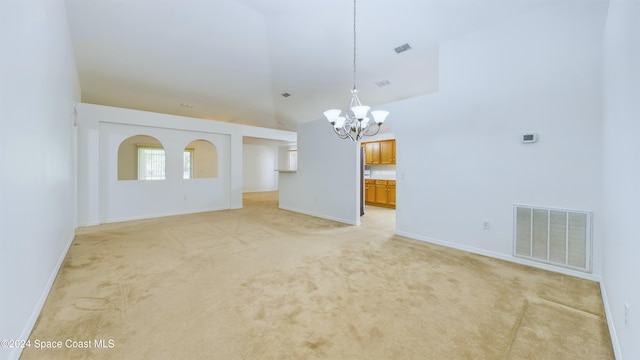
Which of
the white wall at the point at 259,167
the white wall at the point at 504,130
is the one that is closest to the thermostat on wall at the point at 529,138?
the white wall at the point at 504,130

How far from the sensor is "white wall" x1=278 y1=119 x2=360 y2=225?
536cm

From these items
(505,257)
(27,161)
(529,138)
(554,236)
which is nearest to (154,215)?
(27,161)

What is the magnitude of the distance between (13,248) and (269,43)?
4.01 m

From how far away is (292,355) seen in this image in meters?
1.59

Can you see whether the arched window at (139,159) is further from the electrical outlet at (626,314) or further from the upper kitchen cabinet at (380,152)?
the electrical outlet at (626,314)

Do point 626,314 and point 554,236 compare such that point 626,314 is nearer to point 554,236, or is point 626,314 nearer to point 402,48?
point 554,236

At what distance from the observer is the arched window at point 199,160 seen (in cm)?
984

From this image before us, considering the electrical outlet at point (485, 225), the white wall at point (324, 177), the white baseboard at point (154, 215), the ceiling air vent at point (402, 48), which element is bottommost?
the white baseboard at point (154, 215)

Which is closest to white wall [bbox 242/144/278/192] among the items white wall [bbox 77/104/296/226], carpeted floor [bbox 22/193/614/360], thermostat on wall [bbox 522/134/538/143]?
white wall [bbox 77/104/296/226]

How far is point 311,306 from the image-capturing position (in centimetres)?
216

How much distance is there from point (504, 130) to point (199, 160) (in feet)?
32.5

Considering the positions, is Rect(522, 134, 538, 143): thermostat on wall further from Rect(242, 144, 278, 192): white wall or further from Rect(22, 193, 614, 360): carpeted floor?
Rect(242, 144, 278, 192): white wall

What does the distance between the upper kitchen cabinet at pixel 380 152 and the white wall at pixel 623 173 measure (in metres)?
5.25

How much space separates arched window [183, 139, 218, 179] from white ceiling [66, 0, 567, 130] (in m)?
3.16
